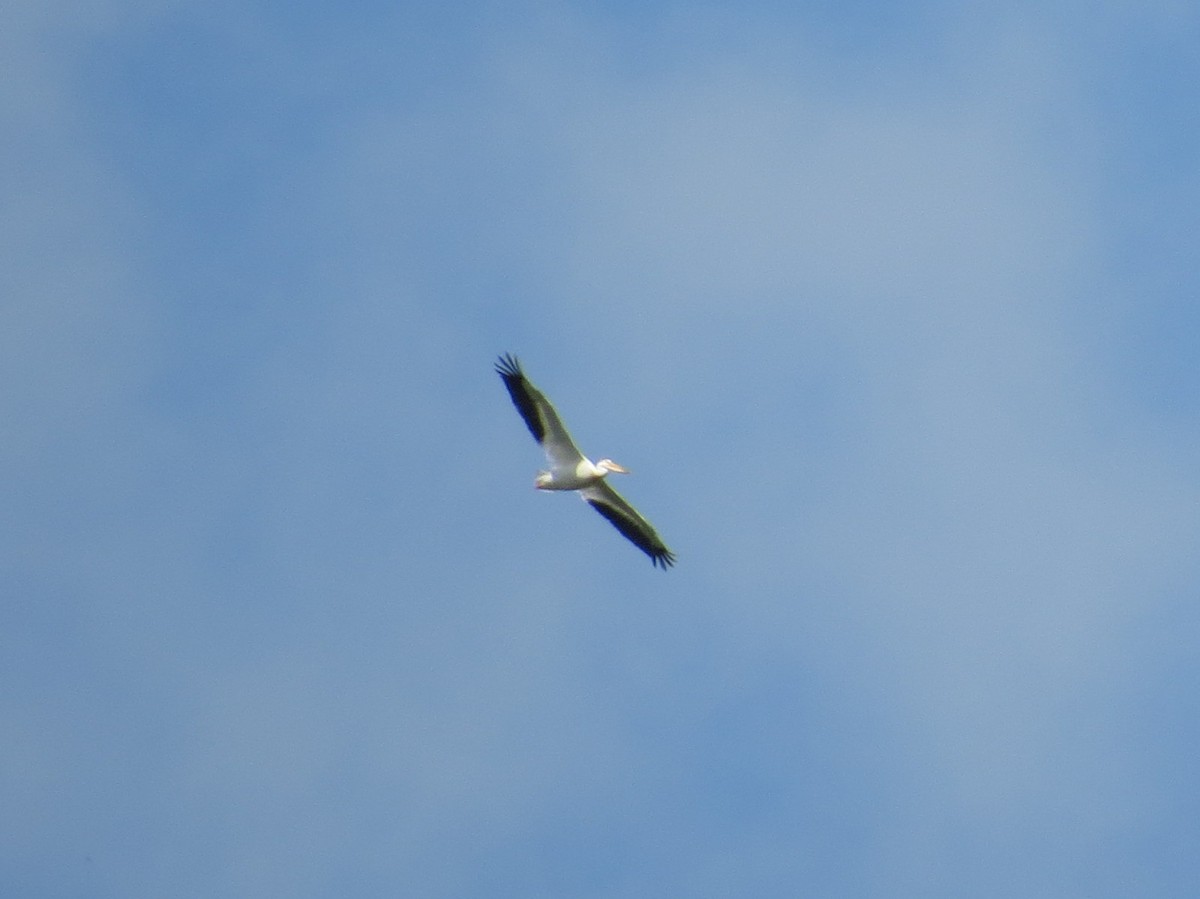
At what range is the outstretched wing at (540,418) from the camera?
29.7 metres

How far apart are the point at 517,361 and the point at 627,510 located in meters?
3.50

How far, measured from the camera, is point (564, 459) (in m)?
30.7

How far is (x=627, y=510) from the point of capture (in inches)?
1253

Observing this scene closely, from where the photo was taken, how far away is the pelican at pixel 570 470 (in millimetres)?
29938

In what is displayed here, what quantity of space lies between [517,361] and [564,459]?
6.28 feet

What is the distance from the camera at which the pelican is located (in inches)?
1179

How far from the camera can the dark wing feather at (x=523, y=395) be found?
29594 millimetres

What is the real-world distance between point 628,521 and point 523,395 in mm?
3101

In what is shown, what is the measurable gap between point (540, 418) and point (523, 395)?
46cm

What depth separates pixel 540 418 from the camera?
3022 centimetres

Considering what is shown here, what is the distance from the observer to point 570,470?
101ft

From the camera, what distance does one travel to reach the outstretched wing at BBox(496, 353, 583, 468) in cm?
2966

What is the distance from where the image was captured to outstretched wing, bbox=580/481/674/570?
31641 mm

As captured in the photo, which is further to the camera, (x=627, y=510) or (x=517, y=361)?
(x=627, y=510)
